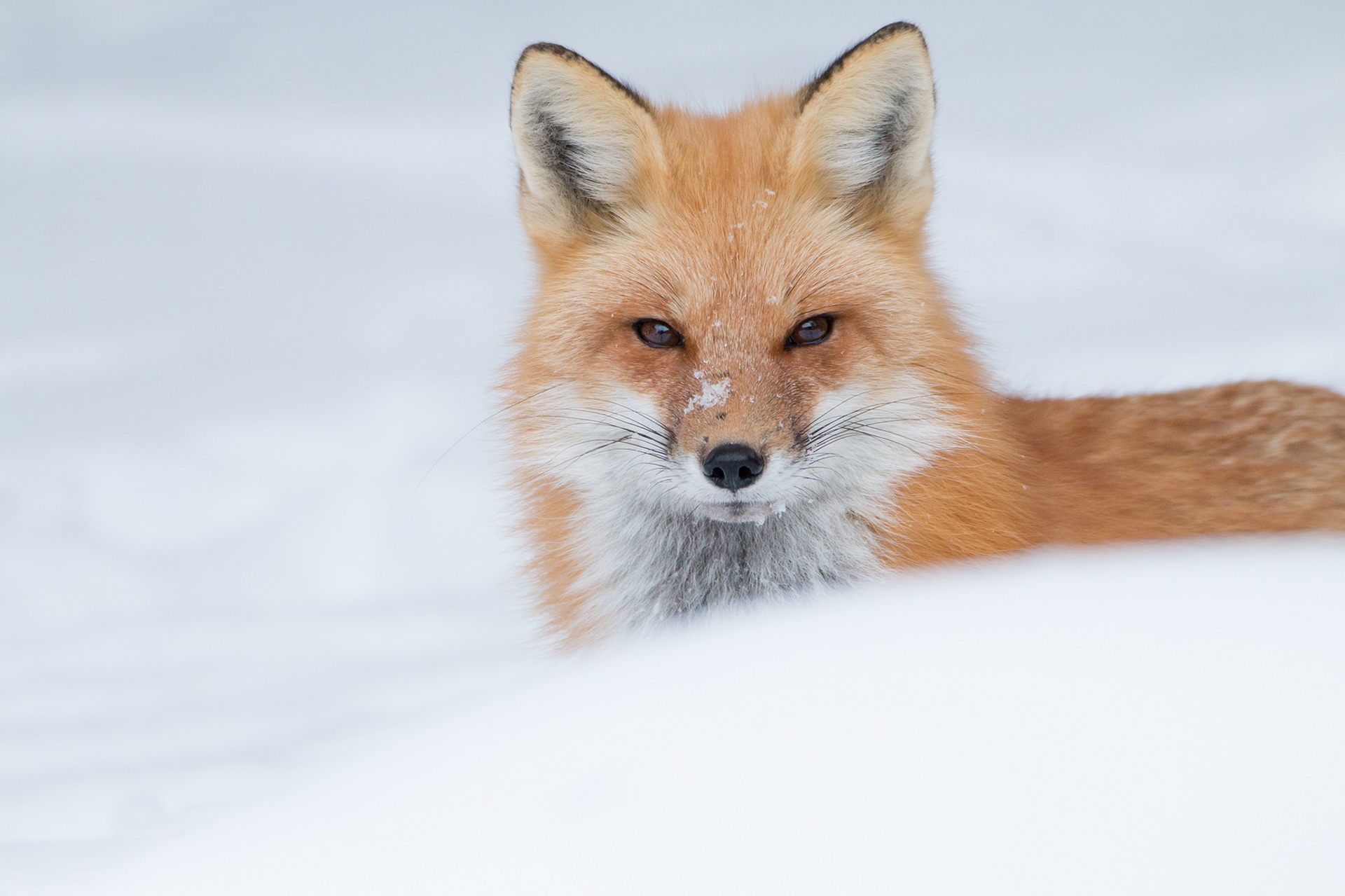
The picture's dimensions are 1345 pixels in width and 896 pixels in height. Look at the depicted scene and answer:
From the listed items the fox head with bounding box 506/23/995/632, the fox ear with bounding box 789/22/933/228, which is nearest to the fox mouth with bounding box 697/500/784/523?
the fox head with bounding box 506/23/995/632

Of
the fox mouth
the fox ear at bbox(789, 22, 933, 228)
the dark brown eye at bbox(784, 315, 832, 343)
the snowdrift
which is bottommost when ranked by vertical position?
the fox mouth

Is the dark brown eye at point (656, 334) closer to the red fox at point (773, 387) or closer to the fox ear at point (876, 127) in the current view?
the red fox at point (773, 387)

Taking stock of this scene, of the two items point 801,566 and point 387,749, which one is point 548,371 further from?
point 387,749

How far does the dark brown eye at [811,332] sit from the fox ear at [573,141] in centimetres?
60

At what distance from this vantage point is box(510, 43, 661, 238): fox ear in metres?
2.68

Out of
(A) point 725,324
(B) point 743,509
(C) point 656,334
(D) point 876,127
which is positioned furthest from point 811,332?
(D) point 876,127

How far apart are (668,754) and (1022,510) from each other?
5.71 feet

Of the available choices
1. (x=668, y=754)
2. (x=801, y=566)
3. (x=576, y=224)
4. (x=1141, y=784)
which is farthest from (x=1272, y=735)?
(x=576, y=224)

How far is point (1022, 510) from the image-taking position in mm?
2609

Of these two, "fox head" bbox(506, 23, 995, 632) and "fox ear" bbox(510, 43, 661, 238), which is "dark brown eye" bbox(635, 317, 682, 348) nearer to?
"fox head" bbox(506, 23, 995, 632)

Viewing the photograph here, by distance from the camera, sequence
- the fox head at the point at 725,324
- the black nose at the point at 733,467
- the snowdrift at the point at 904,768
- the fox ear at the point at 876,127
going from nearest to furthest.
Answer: the snowdrift at the point at 904,768
the black nose at the point at 733,467
the fox head at the point at 725,324
the fox ear at the point at 876,127

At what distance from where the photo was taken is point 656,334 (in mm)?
2584

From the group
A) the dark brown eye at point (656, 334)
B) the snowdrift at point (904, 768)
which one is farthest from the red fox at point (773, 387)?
the snowdrift at point (904, 768)

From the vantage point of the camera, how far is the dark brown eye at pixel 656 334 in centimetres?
256
